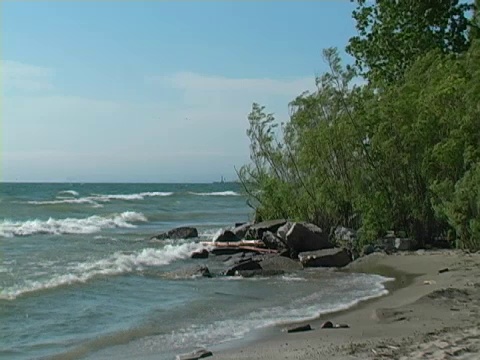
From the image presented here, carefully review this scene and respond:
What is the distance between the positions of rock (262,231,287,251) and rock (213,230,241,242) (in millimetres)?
2826

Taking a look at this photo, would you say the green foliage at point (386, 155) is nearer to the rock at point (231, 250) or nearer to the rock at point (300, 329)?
the rock at point (231, 250)

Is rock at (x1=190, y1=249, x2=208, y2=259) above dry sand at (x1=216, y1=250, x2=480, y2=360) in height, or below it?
below

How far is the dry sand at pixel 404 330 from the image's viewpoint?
847 centimetres

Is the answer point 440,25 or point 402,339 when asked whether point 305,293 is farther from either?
point 440,25

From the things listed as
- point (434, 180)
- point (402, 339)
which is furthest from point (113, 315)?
point (434, 180)

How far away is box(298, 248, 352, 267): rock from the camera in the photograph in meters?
20.2

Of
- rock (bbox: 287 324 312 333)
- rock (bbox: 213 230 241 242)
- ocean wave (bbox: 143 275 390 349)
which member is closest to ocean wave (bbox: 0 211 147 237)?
rock (bbox: 213 230 241 242)

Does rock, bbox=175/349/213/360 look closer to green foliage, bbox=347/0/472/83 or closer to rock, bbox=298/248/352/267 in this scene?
rock, bbox=298/248/352/267

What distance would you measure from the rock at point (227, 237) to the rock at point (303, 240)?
195 inches

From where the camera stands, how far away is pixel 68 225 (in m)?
38.3

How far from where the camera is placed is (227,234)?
88.3 ft

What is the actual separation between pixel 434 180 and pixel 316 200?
451 cm

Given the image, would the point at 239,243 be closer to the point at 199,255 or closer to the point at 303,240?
the point at 199,255

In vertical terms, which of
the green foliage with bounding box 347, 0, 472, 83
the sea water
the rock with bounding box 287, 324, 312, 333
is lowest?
the sea water
